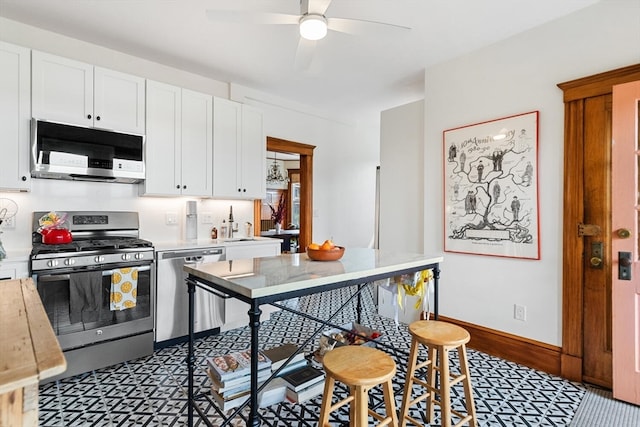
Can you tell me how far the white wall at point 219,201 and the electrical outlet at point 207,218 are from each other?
0.14 ft

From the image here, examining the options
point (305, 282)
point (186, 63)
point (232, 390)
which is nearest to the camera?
point (305, 282)

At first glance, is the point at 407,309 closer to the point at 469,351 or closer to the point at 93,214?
the point at 469,351

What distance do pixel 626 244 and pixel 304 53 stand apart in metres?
2.46

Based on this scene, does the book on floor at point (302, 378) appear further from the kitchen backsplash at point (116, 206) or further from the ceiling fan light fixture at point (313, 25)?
the kitchen backsplash at point (116, 206)

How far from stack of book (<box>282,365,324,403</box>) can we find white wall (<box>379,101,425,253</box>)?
2.10 meters

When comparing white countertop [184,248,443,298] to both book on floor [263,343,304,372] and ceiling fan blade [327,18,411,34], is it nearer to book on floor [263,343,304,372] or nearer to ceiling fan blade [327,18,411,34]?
book on floor [263,343,304,372]

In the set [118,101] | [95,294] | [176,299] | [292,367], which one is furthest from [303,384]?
[118,101]

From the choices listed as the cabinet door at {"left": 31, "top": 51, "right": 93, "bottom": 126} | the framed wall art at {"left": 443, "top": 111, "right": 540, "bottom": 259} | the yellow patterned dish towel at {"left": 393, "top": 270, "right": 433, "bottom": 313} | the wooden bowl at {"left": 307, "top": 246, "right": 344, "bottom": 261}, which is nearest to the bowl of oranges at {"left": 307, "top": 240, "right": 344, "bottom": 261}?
the wooden bowl at {"left": 307, "top": 246, "right": 344, "bottom": 261}

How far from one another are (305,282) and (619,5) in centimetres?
283

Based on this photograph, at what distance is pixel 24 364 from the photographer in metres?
0.73

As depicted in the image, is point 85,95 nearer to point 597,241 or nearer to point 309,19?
point 309,19

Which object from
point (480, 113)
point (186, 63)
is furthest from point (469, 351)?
point (186, 63)

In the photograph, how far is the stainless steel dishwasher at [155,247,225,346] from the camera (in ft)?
9.41

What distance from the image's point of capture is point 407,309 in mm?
3650
